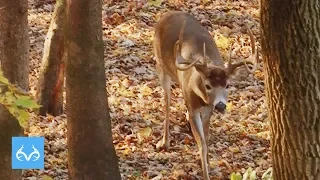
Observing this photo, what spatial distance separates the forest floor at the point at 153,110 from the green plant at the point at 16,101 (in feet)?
14.7

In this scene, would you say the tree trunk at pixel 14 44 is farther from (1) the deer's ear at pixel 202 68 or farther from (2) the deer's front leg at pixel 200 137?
(2) the deer's front leg at pixel 200 137

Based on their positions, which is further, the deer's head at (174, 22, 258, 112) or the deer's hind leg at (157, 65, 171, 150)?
the deer's hind leg at (157, 65, 171, 150)

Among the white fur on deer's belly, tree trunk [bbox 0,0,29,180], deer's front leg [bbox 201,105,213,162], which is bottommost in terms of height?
deer's front leg [bbox 201,105,213,162]

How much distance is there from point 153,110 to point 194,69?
208 centimetres

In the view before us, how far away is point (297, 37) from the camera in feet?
17.1

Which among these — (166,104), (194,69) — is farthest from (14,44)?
(166,104)

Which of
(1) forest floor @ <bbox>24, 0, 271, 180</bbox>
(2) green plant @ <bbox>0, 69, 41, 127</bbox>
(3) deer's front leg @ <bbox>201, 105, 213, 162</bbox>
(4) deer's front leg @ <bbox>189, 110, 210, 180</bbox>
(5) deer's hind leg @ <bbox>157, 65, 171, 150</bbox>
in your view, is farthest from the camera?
(5) deer's hind leg @ <bbox>157, 65, 171, 150</bbox>

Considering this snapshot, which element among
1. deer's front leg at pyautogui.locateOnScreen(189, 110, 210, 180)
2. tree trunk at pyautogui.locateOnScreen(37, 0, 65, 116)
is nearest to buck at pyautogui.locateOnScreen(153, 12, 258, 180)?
deer's front leg at pyautogui.locateOnScreen(189, 110, 210, 180)

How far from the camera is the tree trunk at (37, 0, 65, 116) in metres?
10.3

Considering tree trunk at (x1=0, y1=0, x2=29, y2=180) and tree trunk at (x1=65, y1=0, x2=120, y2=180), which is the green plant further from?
tree trunk at (x1=65, y1=0, x2=120, y2=180)

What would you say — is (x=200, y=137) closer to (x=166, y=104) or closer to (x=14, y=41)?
(x=166, y=104)

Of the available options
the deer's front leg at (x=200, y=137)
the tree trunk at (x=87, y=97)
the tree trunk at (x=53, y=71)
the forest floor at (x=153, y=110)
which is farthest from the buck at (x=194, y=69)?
the tree trunk at (x=87, y=97)

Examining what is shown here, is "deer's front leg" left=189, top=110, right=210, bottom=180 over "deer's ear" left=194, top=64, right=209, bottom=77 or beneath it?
beneath

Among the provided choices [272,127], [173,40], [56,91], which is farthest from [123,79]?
[272,127]
